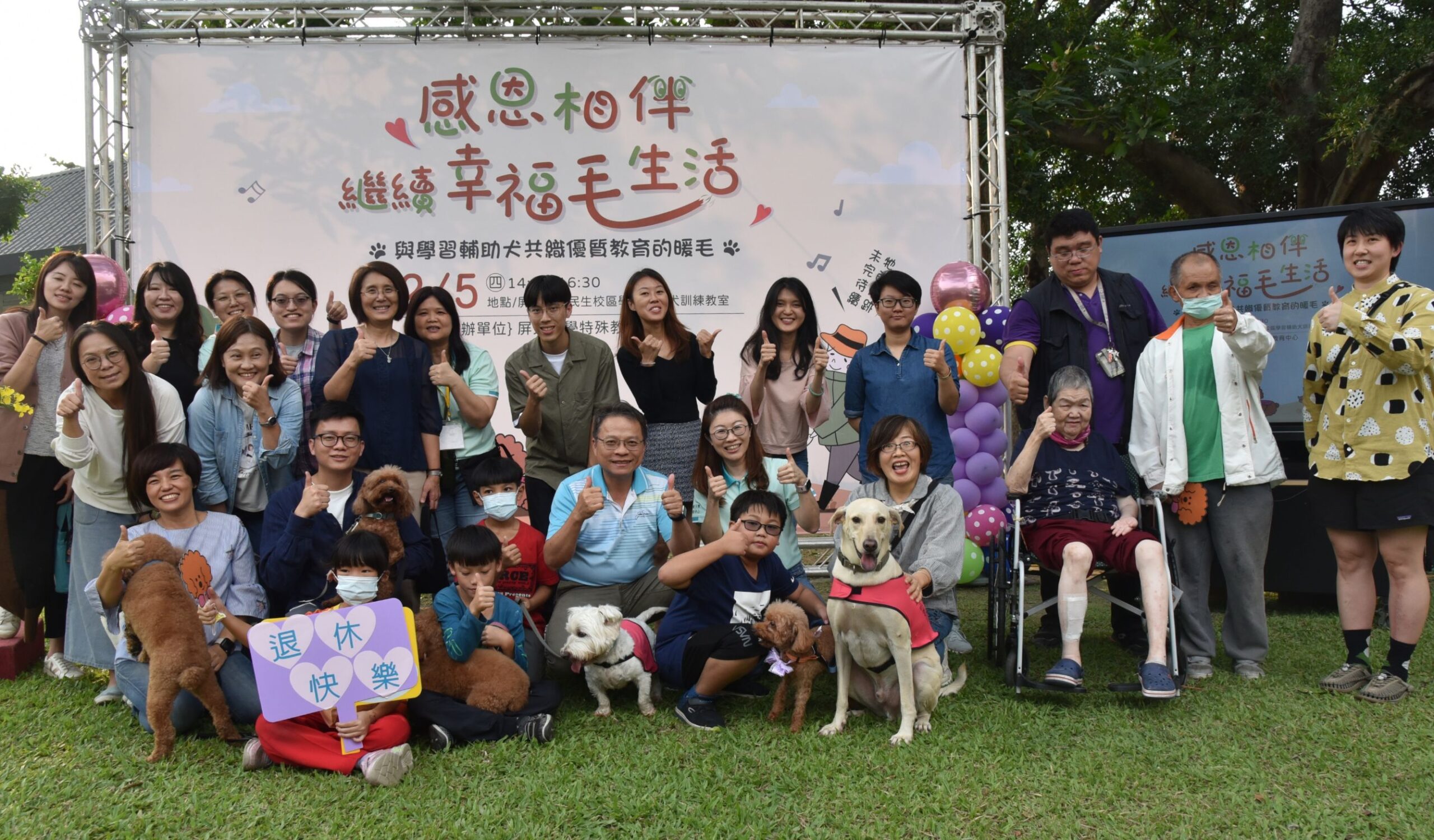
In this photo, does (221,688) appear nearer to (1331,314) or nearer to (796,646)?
(796,646)

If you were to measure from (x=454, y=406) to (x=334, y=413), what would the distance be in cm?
75

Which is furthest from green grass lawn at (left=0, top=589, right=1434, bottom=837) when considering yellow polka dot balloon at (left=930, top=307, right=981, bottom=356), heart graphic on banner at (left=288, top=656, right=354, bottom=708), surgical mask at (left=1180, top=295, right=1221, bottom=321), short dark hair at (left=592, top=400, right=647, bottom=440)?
yellow polka dot balloon at (left=930, top=307, right=981, bottom=356)

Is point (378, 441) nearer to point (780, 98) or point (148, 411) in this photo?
point (148, 411)

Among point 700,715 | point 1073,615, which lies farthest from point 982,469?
point 700,715

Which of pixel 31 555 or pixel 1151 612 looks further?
pixel 31 555

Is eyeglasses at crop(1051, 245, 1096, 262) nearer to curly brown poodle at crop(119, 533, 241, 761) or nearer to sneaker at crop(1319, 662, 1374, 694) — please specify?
sneaker at crop(1319, 662, 1374, 694)

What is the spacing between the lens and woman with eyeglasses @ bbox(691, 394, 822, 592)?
12.8 ft

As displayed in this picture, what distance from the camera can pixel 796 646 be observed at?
11.1 ft

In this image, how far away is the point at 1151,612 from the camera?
3.65 metres

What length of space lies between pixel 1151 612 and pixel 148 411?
4.06m

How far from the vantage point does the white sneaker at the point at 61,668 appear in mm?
4164

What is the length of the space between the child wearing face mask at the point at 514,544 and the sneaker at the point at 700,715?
63 centimetres

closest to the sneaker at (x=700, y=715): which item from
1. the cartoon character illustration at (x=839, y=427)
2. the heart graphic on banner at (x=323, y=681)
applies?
the heart graphic on banner at (x=323, y=681)

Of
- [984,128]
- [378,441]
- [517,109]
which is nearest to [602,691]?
[378,441]
